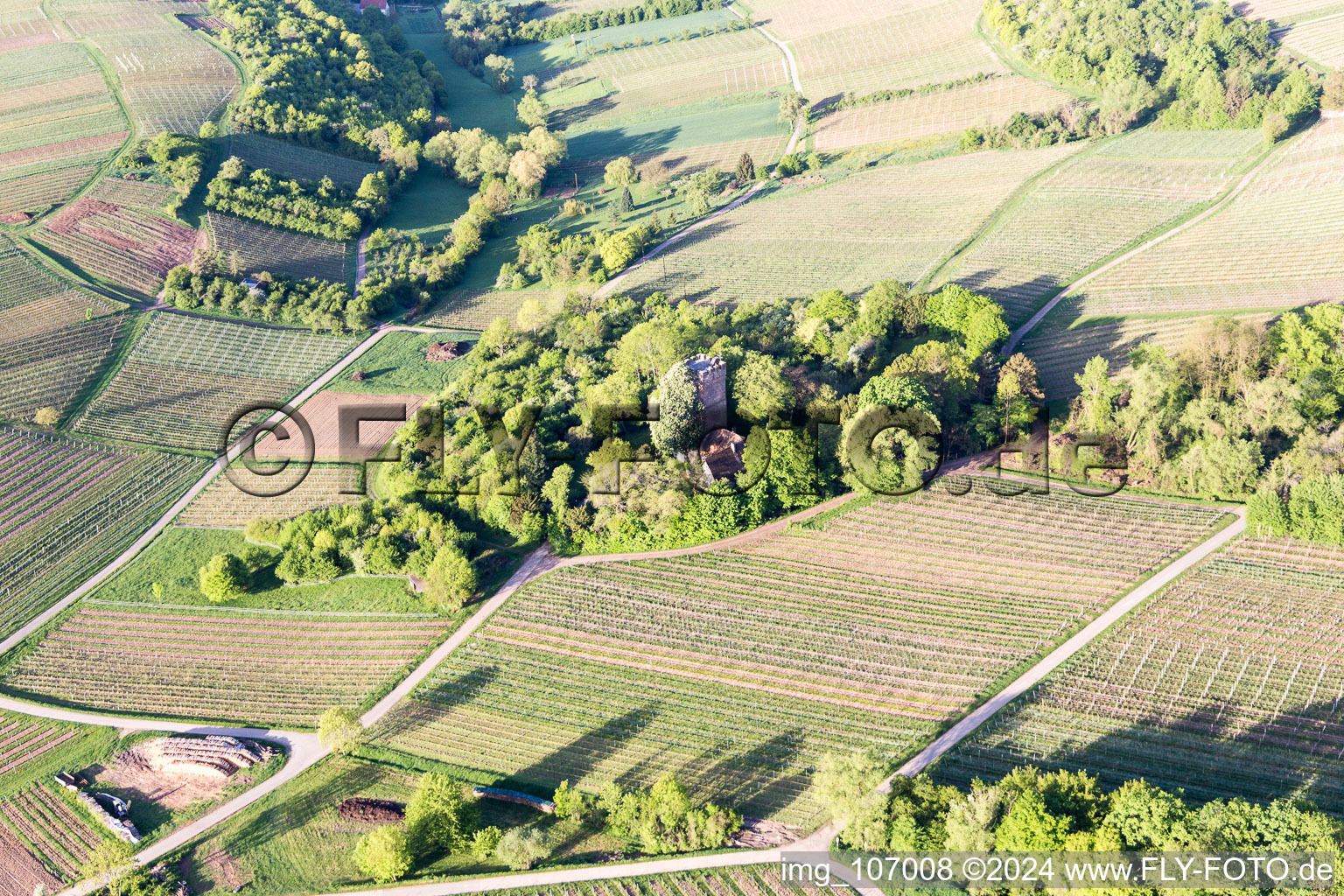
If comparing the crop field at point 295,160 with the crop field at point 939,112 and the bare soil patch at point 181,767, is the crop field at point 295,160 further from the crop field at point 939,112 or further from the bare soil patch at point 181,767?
the bare soil patch at point 181,767

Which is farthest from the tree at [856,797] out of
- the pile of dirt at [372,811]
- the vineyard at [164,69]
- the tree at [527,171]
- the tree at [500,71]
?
the tree at [500,71]

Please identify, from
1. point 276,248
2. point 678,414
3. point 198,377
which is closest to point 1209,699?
point 678,414

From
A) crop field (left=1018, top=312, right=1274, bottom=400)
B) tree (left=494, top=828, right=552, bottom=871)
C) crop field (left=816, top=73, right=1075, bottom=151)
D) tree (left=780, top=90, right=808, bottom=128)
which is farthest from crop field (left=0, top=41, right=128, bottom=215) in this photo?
crop field (left=1018, top=312, right=1274, bottom=400)

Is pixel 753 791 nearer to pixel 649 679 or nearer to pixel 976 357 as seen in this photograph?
pixel 649 679

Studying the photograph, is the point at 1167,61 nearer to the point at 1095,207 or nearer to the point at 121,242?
the point at 1095,207

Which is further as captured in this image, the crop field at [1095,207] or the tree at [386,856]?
the crop field at [1095,207]

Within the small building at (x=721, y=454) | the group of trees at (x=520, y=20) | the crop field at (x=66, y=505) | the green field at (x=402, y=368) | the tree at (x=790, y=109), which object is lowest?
the crop field at (x=66, y=505)

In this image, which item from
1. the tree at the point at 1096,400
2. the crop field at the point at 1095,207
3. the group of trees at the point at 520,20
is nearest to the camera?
the tree at the point at 1096,400
